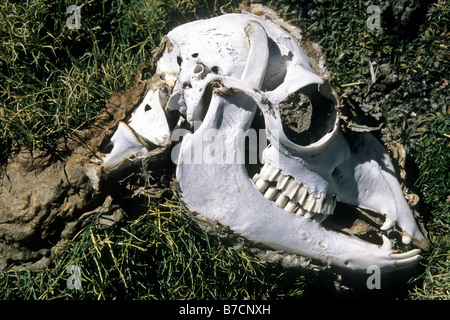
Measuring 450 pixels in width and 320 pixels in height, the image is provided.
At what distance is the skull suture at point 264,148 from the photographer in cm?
235

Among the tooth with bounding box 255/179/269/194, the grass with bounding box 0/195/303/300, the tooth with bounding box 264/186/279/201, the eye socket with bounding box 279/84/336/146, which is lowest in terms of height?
the grass with bounding box 0/195/303/300

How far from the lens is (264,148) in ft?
7.99

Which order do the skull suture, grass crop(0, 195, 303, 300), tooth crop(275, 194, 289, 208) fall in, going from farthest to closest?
grass crop(0, 195, 303, 300) < tooth crop(275, 194, 289, 208) < the skull suture

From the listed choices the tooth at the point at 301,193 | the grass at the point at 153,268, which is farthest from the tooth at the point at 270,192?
the grass at the point at 153,268

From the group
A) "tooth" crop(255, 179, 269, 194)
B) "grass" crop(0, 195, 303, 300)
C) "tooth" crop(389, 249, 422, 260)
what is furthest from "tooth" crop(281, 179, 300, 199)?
"tooth" crop(389, 249, 422, 260)

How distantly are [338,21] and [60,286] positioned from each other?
2.57 m

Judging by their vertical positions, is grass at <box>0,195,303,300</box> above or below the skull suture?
below

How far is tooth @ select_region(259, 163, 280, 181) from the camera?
239cm

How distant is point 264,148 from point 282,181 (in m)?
0.21

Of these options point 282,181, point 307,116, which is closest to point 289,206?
point 282,181

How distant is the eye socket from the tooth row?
0.73ft

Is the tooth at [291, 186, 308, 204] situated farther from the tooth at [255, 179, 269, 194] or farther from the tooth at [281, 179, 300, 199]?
the tooth at [255, 179, 269, 194]

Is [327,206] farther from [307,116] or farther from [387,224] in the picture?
[307,116]

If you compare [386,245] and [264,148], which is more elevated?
[264,148]
